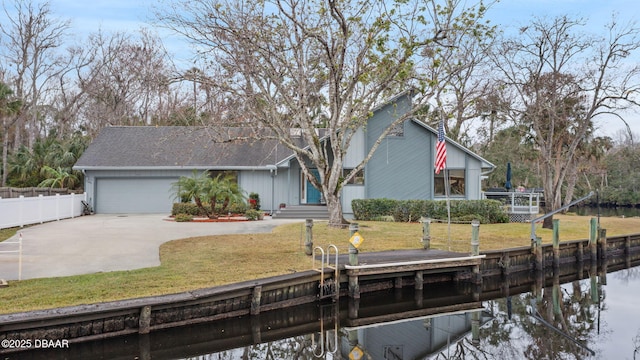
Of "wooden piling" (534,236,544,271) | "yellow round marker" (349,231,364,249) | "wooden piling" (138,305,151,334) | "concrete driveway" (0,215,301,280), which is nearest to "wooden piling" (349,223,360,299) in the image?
"yellow round marker" (349,231,364,249)

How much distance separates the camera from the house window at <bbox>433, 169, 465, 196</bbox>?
24828 mm

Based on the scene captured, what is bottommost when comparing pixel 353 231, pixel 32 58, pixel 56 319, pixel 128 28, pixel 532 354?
pixel 532 354

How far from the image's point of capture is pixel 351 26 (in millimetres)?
17141

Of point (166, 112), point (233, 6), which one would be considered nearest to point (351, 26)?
point (233, 6)

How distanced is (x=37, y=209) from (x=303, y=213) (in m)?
11.5

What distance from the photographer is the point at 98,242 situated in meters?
14.6

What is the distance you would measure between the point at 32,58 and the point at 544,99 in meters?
34.0

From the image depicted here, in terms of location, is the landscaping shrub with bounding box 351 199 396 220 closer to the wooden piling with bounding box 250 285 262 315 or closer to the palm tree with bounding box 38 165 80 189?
the wooden piling with bounding box 250 285 262 315

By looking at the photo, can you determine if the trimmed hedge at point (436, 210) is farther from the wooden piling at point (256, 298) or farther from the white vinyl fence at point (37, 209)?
the white vinyl fence at point (37, 209)

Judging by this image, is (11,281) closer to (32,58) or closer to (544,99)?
(544,99)

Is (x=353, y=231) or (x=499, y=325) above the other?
(x=353, y=231)

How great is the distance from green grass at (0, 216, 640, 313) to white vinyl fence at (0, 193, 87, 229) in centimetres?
98

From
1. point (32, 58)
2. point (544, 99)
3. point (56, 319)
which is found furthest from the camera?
point (32, 58)

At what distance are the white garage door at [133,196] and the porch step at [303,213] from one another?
6820 millimetres
